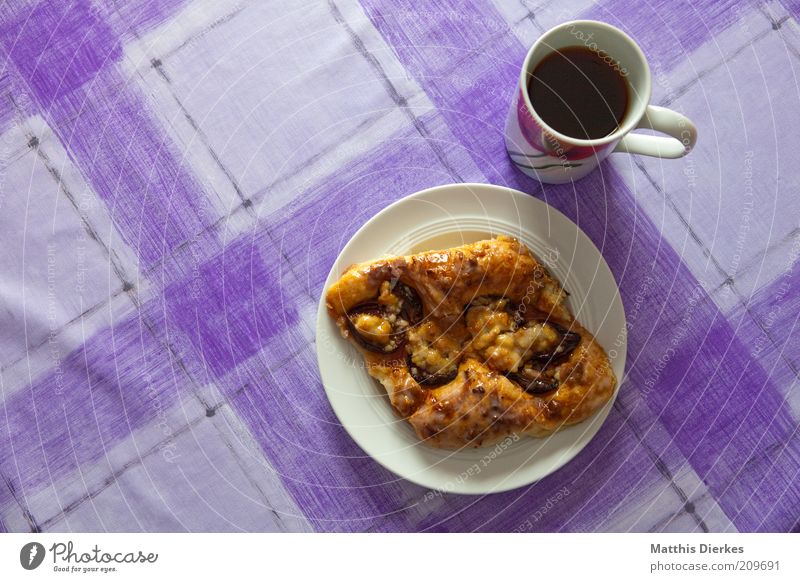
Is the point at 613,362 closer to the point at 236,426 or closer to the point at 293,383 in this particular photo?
the point at 293,383

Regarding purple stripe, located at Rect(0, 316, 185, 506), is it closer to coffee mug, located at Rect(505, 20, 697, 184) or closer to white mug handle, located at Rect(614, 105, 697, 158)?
coffee mug, located at Rect(505, 20, 697, 184)

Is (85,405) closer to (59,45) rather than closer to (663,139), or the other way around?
(59,45)

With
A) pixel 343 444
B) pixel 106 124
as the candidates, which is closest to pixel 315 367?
pixel 343 444

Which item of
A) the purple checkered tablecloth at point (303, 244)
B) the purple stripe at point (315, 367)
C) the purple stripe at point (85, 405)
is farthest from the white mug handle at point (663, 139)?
the purple stripe at point (85, 405)

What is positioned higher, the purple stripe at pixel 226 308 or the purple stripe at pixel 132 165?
the purple stripe at pixel 132 165
